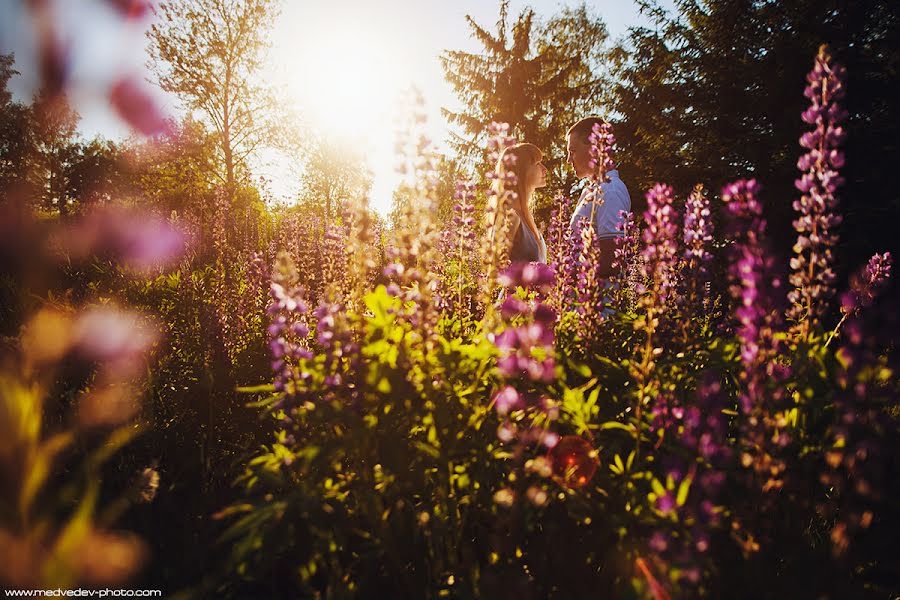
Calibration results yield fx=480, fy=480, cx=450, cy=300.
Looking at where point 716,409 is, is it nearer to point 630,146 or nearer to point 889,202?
point 889,202

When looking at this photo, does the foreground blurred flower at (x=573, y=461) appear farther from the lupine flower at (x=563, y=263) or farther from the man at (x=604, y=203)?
the man at (x=604, y=203)

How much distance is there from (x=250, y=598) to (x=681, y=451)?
1460 millimetres

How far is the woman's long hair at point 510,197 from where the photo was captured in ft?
7.14

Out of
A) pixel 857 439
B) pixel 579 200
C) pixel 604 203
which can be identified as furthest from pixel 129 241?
pixel 857 439

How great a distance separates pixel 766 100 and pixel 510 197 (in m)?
13.9

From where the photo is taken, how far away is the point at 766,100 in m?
12.6

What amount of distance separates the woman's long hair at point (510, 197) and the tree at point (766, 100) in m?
7.90

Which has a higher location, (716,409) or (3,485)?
(3,485)

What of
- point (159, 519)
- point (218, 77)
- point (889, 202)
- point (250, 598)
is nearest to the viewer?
point (250, 598)

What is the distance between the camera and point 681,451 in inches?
53.4

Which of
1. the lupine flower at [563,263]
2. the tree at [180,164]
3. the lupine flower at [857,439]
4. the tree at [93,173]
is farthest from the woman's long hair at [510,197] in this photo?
the tree at [93,173]

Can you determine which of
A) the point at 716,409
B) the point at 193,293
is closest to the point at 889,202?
the point at 716,409

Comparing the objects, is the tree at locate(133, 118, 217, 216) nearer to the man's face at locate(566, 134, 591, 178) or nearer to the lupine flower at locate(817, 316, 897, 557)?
the man's face at locate(566, 134, 591, 178)

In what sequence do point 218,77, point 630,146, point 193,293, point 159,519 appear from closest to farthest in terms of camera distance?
point 159,519 < point 193,293 < point 630,146 < point 218,77
